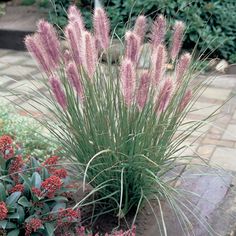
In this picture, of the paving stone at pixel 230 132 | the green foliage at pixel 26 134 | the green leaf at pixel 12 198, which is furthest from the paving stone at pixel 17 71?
the green leaf at pixel 12 198

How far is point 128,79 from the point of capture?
193 centimetres

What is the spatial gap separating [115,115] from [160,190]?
15.0 inches

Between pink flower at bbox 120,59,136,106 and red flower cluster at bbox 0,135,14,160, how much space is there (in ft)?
1.85

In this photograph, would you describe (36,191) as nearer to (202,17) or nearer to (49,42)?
(49,42)

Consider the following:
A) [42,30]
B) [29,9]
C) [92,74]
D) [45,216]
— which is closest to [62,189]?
[45,216]

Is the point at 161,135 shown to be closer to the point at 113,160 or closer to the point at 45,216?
the point at 113,160

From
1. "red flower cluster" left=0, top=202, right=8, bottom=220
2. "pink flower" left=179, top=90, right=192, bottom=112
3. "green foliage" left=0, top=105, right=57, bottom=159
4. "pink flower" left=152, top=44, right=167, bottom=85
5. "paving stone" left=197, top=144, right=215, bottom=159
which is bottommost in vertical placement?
"paving stone" left=197, top=144, right=215, bottom=159

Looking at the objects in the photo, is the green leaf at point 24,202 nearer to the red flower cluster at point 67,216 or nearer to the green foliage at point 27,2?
the red flower cluster at point 67,216

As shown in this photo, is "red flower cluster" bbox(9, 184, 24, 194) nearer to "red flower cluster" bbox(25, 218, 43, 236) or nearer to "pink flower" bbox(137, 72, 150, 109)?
"red flower cluster" bbox(25, 218, 43, 236)

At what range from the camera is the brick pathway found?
11.2 feet

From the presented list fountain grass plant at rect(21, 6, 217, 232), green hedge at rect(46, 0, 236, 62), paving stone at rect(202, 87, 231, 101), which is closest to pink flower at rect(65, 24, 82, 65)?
fountain grass plant at rect(21, 6, 217, 232)

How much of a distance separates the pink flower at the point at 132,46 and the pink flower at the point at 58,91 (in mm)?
300

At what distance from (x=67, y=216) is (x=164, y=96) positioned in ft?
2.00

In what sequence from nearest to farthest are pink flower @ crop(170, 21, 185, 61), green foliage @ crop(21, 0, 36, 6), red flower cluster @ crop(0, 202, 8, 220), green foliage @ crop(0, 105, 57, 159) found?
red flower cluster @ crop(0, 202, 8, 220)
pink flower @ crop(170, 21, 185, 61)
green foliage @ crop(0, 105, 57, 159)
green foliage @ crop(21, 0, 36, 6)
